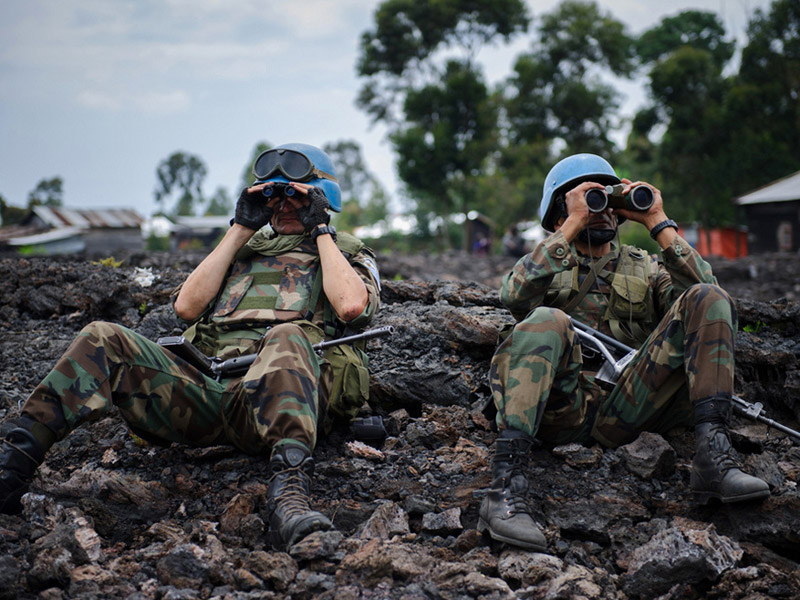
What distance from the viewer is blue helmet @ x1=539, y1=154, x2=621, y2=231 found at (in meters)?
4.39

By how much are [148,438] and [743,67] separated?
35.0 meters

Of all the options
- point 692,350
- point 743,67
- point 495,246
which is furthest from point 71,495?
point 495,246

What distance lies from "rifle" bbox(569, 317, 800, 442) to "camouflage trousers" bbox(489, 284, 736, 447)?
7 cm

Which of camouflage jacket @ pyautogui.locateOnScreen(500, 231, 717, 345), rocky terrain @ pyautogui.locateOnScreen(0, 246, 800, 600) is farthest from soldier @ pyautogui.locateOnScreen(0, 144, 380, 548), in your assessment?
camouflage jacket @ pyautogui.locateOnScreen(500, 231, 717, 345)

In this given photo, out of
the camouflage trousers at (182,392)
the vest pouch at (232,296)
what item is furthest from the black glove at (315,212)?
the camouflage trousers at (182,392)

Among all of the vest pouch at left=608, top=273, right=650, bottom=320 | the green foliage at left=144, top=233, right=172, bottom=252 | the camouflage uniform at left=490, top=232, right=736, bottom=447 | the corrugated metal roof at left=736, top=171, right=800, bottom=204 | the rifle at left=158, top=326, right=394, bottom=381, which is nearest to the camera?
the camouflage uniform at left=490, top=232, right=736, bottom=447

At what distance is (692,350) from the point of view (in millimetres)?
3330

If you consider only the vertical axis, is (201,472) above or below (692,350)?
below

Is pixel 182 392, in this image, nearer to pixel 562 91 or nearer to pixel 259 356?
pixel 259 356

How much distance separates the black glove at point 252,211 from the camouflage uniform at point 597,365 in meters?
1.42

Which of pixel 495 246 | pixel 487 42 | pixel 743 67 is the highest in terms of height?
pixel 487 42

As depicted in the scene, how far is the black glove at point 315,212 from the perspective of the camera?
422 centimetres

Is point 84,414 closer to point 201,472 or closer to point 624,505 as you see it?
point 201,472

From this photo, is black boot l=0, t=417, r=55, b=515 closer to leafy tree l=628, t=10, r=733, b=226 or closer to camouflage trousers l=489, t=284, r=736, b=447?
camouflage trousers l=489, t=284, r=736, b=447
